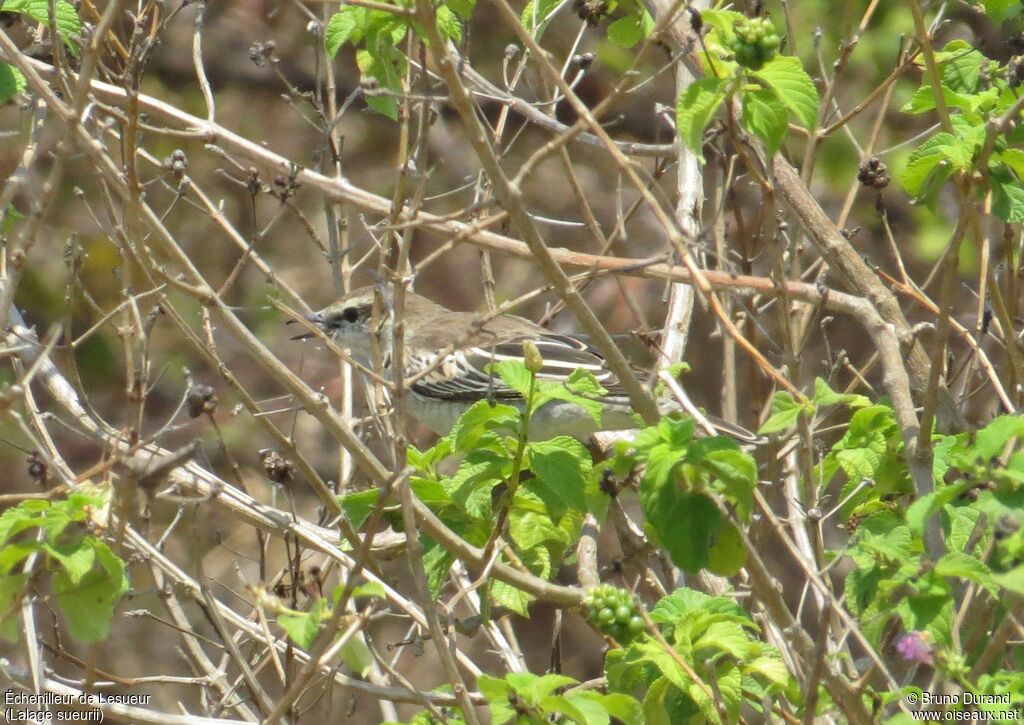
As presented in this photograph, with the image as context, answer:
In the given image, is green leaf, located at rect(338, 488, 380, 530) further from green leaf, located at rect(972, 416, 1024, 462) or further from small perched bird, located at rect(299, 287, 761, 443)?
small perched bird, located at rect(299, 287, 761, 443)

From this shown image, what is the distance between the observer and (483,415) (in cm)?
317

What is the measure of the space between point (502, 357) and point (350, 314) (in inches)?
39.7

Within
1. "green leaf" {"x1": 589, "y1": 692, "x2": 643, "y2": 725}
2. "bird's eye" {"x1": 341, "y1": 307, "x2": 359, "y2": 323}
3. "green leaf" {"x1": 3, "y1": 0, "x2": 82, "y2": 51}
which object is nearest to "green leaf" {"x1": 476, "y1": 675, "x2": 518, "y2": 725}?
"green leaf" {"x1": 589, "y1": 692, "x2": 643, "y2": 725}

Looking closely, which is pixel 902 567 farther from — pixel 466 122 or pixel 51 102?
pixel 51 102

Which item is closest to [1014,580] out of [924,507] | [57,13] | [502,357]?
[924,507]

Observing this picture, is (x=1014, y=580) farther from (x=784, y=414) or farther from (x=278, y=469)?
(x=278, y=469)

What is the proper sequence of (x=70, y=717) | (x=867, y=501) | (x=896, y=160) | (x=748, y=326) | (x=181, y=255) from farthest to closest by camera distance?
(x=896, y=160)
(x=748, y=326)
(x=70, y=717)
(x=867, y=501)
(x=181, y=255)

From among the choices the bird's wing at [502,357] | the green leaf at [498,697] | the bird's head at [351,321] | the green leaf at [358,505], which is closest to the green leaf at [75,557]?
the green leaf at [358,505]

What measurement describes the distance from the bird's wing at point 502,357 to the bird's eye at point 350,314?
0.47 meters

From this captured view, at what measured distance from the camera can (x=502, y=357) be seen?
18.6 feet

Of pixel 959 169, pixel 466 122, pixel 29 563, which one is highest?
pixel 466 122

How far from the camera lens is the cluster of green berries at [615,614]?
Result: 118 inches

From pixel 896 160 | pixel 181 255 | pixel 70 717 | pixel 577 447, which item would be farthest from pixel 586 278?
pixel 896 160

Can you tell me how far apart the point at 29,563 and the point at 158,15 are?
2.23m
